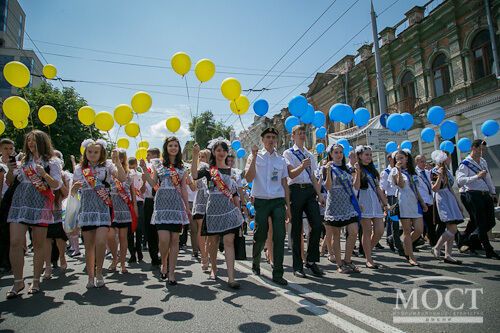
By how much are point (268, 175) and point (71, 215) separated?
4196 millimetres

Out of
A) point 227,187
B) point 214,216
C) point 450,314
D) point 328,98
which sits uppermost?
point 328,98

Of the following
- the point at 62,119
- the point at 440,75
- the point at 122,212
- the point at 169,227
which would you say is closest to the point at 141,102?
the point at 122,212

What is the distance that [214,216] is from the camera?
474 centimetres

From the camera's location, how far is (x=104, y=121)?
7.06 meters

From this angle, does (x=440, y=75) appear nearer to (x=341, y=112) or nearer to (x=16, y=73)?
(x=341, y=112)

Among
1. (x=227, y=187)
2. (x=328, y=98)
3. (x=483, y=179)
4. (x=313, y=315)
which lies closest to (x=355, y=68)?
(x=328, y=98)

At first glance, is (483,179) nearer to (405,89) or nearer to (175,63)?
(175,63)

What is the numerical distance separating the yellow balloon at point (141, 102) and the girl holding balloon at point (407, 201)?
15.7 ft

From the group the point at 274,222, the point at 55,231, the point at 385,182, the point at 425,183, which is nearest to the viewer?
the point at 274,222

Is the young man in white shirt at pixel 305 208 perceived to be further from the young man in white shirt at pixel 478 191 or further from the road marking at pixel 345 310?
the young man in white shirt at pixel 478 191

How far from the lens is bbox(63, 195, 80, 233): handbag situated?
6559 mm

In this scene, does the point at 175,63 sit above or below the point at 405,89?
below

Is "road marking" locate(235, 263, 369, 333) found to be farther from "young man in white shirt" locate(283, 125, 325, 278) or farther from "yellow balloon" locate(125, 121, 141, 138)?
"yellow balloon" locate(125, 121, 141, 138)

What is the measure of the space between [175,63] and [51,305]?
14.5ft
